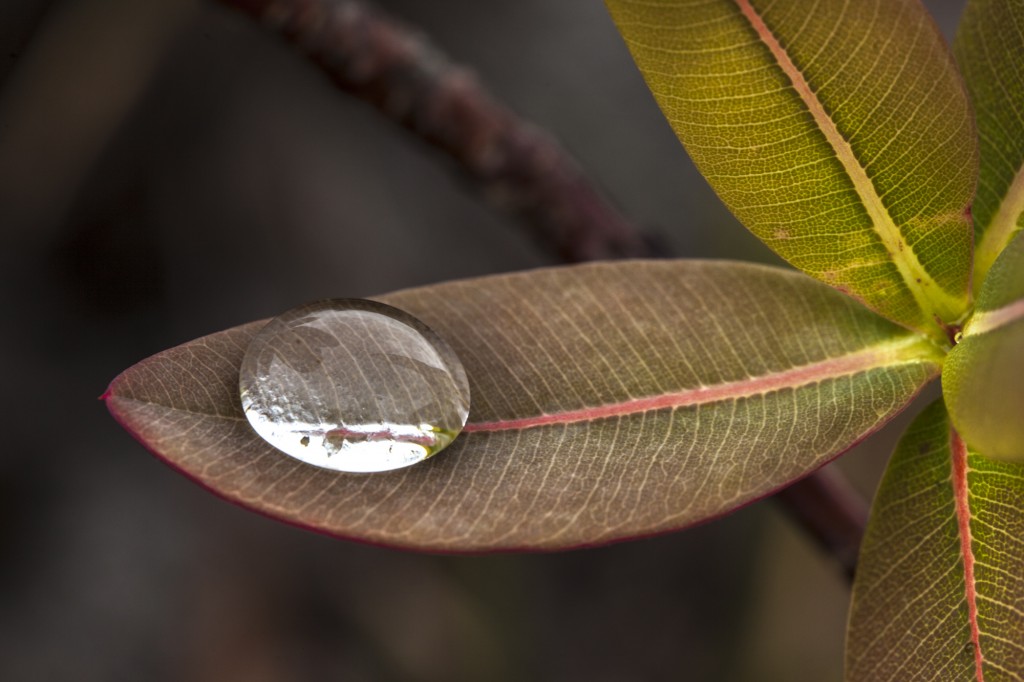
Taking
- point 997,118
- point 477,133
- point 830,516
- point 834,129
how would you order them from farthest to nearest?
point 477,133 < point 830,516 < point 997,118 < point 834,129

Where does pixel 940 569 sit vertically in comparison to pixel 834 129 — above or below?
below

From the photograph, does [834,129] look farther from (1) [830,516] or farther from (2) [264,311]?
(2) [264,311]

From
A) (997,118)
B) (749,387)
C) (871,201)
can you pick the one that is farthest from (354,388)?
(997,118)

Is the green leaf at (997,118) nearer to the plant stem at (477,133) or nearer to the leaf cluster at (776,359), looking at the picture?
the leaf cluster at (776,359)

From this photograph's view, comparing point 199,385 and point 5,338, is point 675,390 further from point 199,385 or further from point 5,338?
point 5,338

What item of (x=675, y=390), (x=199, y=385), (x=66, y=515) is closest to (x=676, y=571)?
(x=66, y=515)

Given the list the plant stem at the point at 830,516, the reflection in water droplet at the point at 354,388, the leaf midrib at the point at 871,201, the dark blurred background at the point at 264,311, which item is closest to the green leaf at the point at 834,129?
the leaf midrib at the point at 871,201

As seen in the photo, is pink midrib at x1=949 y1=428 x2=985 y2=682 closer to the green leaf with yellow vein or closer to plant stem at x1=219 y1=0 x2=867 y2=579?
the green leaf with yellow vein

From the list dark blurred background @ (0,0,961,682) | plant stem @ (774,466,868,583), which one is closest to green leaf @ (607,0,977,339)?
plant stem @ (774,466,868,583)
